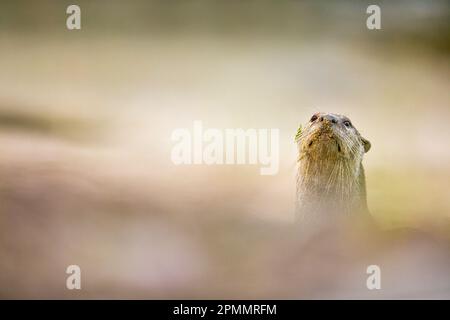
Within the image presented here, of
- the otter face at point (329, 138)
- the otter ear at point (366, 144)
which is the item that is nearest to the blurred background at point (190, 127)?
the otter ear at point (366, 144)

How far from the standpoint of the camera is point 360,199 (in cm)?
369

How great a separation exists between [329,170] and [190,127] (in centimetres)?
95

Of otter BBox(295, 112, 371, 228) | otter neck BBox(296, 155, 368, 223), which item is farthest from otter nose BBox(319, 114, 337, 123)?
otter neck BBox(296, 155, 368, 223)

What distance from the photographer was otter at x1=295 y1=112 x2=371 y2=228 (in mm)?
3494

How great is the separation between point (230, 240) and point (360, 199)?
0.89 meters

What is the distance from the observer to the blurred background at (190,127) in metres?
3.72

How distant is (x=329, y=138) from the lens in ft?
11.4

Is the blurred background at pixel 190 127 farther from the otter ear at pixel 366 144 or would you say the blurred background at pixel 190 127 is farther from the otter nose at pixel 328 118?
the otter nose at pixel 328 118

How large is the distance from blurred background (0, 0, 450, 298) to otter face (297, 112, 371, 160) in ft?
0.55

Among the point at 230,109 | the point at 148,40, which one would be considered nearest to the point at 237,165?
the point at 230,109

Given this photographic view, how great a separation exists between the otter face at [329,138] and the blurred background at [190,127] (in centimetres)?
17

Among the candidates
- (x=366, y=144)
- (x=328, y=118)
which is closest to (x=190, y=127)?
(x=328, y=118)

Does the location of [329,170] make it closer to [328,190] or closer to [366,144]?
[328,190]

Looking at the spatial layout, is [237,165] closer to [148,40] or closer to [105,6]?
[148,40]
